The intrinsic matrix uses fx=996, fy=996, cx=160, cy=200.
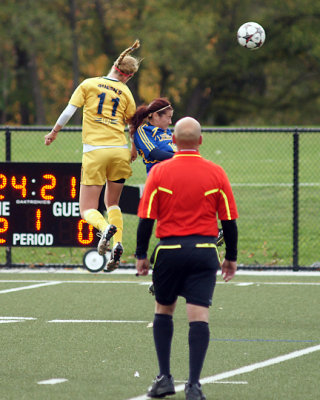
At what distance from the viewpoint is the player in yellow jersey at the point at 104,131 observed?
10250 mm

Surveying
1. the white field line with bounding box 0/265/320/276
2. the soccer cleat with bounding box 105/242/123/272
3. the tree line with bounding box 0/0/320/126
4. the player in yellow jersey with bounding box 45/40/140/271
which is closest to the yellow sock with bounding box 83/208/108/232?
the player in yellow jersey with bounding box 45/40/140/271

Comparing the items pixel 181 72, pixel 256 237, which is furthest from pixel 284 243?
pixel 181 72

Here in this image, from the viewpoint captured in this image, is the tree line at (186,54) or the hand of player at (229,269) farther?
the tree line at (186,54)

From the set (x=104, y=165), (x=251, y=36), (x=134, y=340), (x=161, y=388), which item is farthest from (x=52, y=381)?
(x=251, y=36)

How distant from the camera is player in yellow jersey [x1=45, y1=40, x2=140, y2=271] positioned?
10250 mm

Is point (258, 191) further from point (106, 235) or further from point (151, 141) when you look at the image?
point (151, 141)

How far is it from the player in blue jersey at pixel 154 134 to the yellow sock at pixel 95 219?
0.94 m

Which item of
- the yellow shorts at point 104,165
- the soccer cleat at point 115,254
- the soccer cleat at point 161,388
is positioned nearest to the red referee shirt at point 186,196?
the soccer cleat at point 161,388

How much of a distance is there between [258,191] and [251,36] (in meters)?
10.3

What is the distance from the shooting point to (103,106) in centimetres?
1027

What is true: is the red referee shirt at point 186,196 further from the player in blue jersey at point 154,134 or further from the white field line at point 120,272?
the white field line at point 120,272

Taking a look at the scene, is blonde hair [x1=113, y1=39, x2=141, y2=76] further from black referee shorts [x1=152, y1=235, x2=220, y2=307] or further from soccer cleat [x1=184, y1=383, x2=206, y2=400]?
soccer cleat [x1=184, y1=383, x2=206, y2=400]

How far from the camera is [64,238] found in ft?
45.9

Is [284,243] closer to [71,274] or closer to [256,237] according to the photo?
[256,237]
